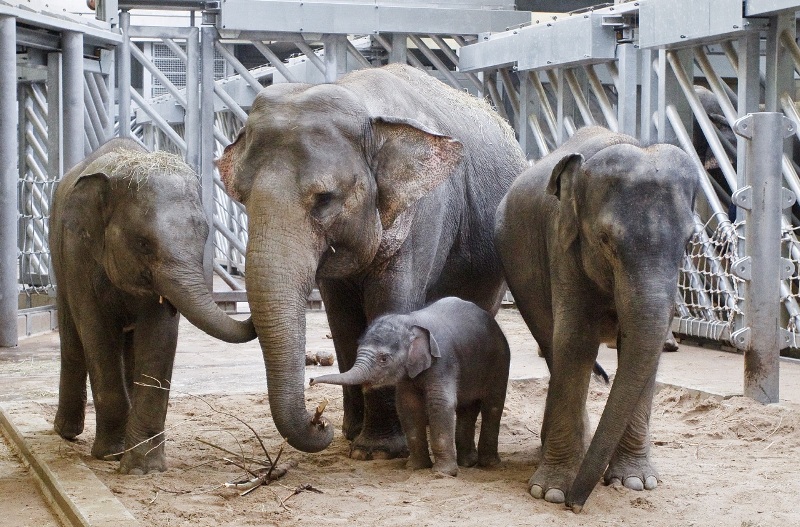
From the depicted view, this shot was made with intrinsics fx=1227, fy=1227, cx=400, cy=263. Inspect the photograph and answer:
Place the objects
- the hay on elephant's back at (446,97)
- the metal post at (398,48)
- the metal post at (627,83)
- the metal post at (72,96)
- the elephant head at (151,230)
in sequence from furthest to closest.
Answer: the metal post at (398,48) → the metal post at (72,96) → the metal post at (627,83) → the hay on elephant's back at (446,97) → the elephant head at (151,230)

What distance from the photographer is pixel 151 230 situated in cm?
586

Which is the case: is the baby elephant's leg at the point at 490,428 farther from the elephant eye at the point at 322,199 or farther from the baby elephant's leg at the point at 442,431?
the elephant eye at the point at 322,199

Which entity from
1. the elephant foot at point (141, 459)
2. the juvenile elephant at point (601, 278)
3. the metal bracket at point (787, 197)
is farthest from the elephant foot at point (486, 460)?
the metal bracket at point (787, 197)

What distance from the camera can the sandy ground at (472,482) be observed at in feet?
17.7

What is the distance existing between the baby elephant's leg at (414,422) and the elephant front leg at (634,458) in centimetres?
93

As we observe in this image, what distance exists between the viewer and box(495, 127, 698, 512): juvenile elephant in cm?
518

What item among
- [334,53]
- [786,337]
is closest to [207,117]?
[334,53]

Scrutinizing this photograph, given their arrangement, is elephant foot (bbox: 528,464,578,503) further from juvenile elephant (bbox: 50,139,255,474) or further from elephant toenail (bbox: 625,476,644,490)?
juvenile elephant (bbox: 50,139,255,474)

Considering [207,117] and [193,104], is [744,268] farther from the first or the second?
[193,104]

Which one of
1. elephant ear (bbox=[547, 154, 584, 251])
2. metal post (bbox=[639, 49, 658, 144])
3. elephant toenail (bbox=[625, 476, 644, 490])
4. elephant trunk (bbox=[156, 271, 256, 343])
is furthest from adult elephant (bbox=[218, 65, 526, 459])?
metal post (bbox=[639, 49, 658, 144])

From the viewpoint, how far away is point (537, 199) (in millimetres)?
6289

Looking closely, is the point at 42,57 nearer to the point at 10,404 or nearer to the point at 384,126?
the point at 10,404

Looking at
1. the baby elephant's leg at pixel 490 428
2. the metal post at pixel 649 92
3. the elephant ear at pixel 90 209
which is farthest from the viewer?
the metal post at pixel 649 92

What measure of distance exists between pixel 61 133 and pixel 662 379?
24.1 feet
